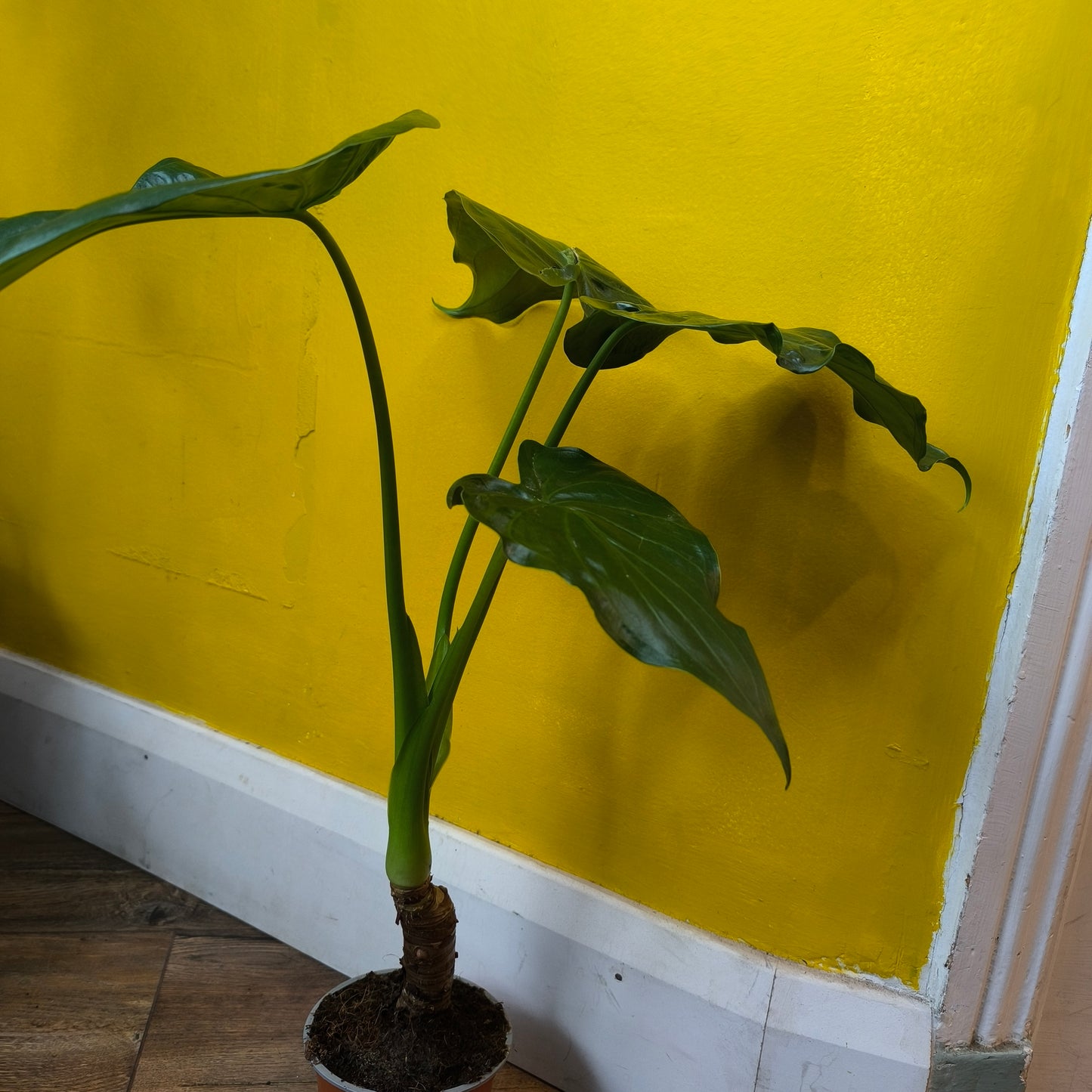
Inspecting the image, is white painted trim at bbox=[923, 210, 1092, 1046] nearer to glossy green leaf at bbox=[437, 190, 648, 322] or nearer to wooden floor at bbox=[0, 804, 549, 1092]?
glossy green leaf at bbox=[437, 190, 648, 322]

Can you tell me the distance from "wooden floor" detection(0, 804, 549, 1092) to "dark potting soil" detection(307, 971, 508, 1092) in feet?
0.60

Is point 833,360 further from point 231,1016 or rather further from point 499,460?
point 231,1016

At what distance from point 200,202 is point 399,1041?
2.38 feet

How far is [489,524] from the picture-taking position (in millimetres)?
617

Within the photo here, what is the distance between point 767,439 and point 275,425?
655mm

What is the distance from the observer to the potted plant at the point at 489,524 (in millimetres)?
564

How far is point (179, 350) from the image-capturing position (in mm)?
1365

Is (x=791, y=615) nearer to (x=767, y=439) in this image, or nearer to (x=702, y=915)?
(x=767, y=439)

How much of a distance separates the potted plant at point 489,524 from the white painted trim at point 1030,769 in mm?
107

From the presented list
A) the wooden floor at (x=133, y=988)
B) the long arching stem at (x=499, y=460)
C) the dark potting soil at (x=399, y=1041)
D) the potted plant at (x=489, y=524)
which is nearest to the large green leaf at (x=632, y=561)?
the potted plant at (x=489, y=524)

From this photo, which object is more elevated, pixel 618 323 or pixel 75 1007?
pixel 618 323

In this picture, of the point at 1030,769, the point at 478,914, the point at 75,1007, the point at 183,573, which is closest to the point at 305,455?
the point at 183,573

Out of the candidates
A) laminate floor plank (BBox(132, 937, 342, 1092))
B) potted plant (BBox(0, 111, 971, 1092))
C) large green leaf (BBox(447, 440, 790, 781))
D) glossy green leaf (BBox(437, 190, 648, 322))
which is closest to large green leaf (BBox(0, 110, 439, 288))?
potted plant (BBox(0, 111, 971, 1092))

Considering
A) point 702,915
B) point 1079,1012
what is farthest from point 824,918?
point 1079,1012
